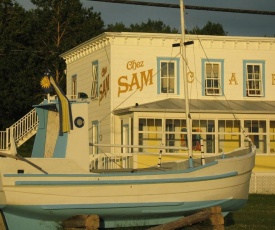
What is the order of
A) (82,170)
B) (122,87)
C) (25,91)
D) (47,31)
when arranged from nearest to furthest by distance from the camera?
(82,170), (122,87), (25,91), (47,31)

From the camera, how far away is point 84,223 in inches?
621

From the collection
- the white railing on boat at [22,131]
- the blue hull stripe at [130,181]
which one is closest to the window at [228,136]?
the white railing on boat at [22,131]

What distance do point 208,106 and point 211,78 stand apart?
207cm

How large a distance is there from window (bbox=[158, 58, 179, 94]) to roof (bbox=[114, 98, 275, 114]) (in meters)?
0.58

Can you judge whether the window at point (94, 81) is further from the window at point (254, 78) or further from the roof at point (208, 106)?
the window at point (254, 78)

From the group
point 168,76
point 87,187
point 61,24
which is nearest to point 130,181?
point 87,187

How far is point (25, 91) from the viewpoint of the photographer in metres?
57.3

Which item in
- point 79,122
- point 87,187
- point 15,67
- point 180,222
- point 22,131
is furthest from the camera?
point 15,67

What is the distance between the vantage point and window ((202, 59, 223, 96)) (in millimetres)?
35031

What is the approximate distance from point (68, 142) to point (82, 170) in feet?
2.31

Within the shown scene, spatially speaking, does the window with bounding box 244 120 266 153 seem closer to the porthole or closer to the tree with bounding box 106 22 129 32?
the porthole

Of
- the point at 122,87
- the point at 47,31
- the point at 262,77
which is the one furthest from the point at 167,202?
the point at 47,31

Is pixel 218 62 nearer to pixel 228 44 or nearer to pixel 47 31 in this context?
pixel 228 44

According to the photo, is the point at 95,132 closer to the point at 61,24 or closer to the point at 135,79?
the point at 135,79
